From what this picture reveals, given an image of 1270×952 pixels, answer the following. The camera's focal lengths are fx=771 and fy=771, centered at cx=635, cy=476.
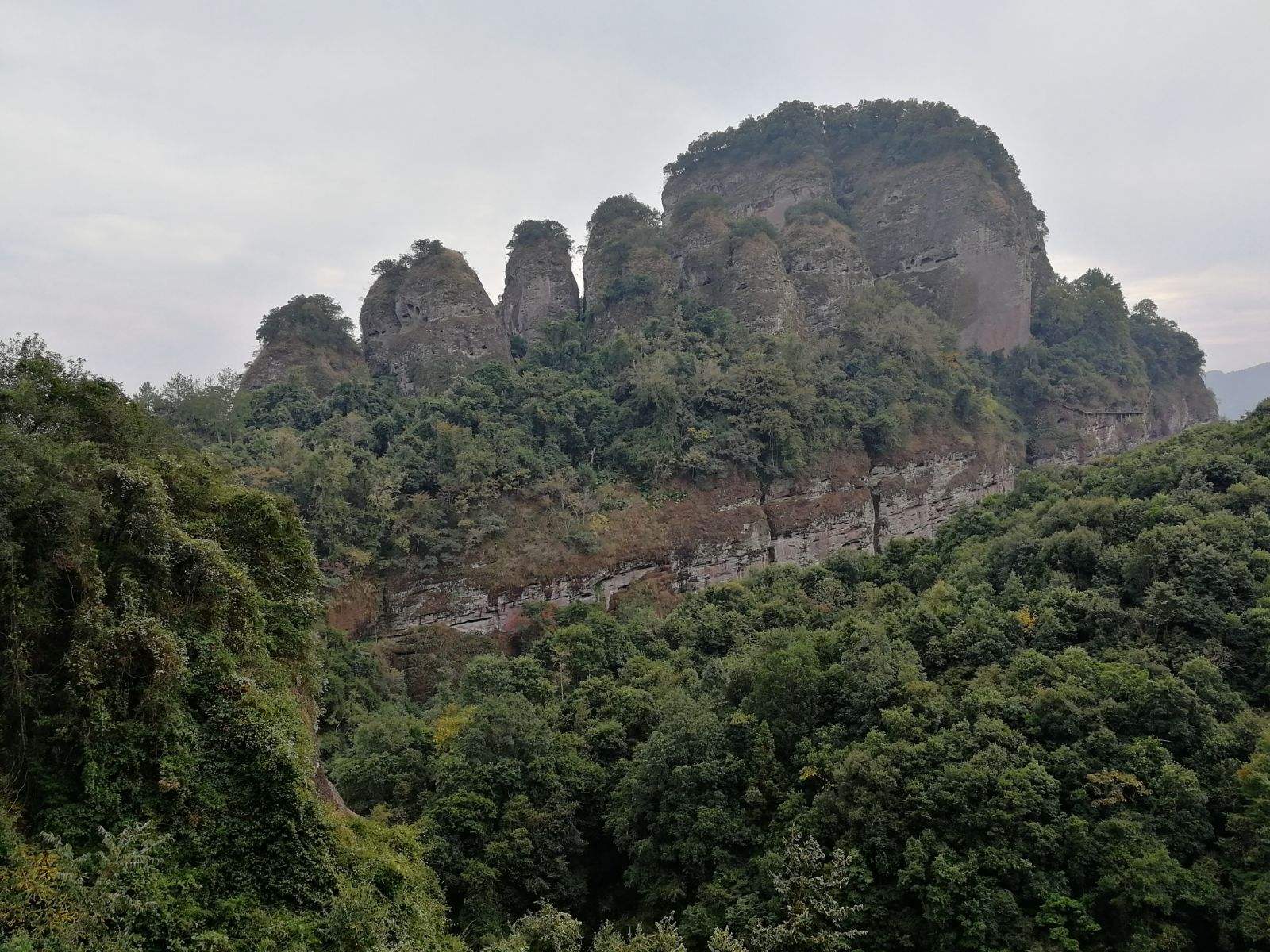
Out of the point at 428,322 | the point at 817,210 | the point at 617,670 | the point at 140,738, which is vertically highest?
the point at 817,210

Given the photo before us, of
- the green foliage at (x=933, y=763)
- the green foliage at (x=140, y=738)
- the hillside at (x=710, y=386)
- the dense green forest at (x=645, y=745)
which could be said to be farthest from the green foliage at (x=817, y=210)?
the green foliage at (x=140, y=738)

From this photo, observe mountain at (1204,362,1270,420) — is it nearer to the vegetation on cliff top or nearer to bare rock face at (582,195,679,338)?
the vegetation on cliff top

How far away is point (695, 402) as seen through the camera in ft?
113

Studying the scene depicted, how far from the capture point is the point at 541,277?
46500 mm

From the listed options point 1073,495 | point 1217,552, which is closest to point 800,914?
point 1217,552

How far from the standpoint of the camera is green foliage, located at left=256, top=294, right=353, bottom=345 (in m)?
39.7

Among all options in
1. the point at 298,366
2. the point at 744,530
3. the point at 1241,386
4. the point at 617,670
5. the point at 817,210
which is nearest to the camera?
the point at 617,670

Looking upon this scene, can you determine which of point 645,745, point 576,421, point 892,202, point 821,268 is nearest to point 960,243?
point 892,202

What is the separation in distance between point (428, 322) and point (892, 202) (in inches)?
1246

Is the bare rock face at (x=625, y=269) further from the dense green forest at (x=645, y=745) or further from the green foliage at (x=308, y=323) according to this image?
the dense green forest at (x=645, y=745)

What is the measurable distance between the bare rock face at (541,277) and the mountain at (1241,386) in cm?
8595

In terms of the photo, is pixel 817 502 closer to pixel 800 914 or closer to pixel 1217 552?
pixel 1217 552

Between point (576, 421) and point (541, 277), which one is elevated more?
point (541, 277)

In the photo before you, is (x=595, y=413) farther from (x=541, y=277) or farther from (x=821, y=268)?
(x=821, y=268)
